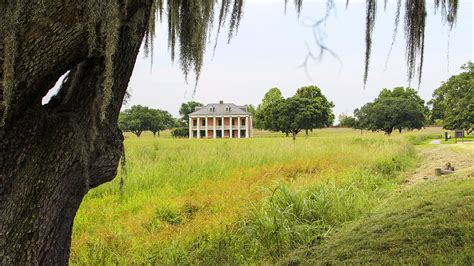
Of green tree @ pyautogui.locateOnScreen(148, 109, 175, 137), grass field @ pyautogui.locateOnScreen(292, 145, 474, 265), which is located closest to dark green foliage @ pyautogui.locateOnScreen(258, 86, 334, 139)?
green tree @ pyautogui.locateOnScreen(148, 109, 175, 137)

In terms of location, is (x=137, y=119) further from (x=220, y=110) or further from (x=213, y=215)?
(x=213, y=215)

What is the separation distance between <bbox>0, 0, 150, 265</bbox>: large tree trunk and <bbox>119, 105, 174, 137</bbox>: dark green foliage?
59.0 metres

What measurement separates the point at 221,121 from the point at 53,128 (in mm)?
64701

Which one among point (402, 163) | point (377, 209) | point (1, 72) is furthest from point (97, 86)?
point (402, 163)

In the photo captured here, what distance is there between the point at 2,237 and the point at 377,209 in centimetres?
459

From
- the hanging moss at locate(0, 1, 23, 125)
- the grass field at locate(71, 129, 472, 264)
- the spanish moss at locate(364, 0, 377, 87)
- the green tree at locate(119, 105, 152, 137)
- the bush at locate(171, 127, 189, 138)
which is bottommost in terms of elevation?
the grass field at locate(71, 129, 472, 264)

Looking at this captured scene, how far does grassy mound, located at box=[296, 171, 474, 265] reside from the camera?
317 cm

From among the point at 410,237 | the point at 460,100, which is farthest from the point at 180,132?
the point at 410,237

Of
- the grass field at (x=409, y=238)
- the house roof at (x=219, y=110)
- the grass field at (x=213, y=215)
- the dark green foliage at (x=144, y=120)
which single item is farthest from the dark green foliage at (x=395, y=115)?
the grass field at (x=409, y=238)

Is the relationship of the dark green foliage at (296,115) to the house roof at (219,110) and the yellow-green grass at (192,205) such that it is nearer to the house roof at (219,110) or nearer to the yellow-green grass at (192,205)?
the house roof at (219,110)

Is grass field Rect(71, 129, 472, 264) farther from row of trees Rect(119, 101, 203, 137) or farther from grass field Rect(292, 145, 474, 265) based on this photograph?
row of trees Rect(119, 101, 203, 137)

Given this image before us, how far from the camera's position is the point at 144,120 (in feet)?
214

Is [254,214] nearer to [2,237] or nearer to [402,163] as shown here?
[2,237]

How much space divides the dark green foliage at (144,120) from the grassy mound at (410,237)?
5749cm
